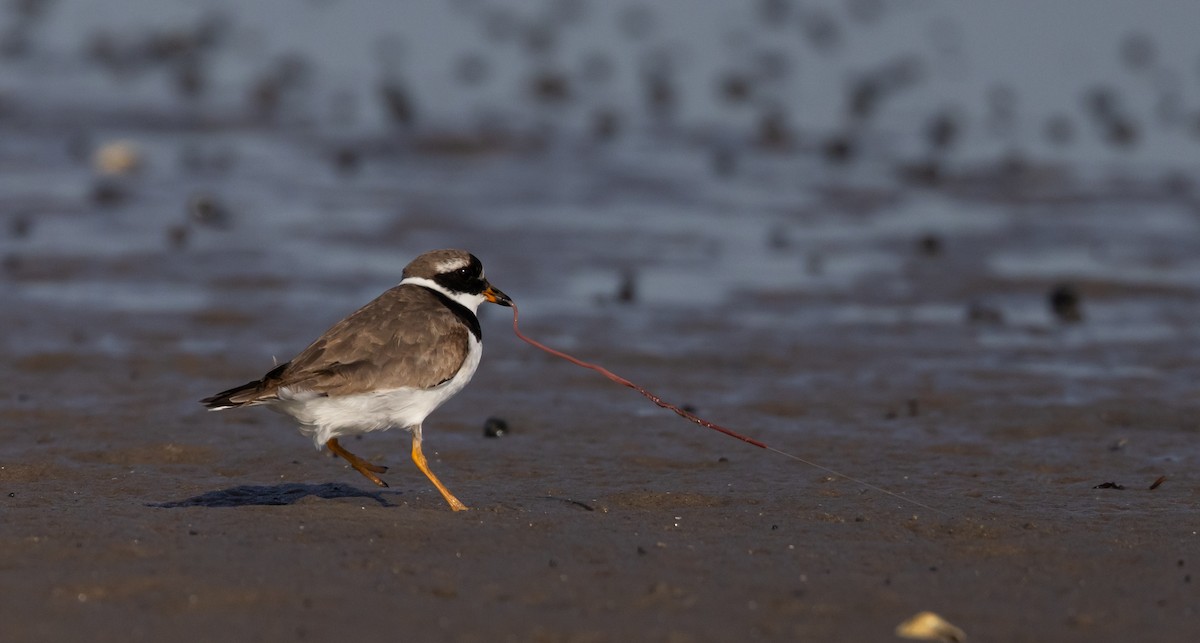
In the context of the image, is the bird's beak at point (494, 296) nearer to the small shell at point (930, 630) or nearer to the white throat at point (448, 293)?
the white throat at point (448, 293)

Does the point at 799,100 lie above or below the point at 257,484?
above

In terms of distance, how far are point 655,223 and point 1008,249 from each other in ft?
→ 10.4

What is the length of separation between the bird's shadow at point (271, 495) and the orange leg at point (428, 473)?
23cm

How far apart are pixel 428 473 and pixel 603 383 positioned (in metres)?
2.85

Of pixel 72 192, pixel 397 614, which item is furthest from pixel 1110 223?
pixel 397 614

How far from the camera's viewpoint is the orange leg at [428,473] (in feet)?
23.2

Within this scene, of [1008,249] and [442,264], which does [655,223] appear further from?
[442,264]

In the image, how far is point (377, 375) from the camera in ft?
23.4

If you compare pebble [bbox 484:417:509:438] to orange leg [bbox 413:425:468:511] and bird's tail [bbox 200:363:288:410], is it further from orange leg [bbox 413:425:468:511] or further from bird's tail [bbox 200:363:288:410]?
bird's tail [bbox 200:363:288:410]

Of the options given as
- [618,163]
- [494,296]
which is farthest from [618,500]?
[618,163]

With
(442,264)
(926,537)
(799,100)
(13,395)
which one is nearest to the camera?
(926,537)

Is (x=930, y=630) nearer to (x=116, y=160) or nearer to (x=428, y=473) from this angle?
(x=428, y=473)

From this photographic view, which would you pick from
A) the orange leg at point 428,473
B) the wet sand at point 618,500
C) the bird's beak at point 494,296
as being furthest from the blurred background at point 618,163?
the orange leg at point 428,473

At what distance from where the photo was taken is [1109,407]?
368 inches
